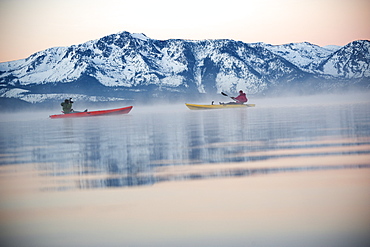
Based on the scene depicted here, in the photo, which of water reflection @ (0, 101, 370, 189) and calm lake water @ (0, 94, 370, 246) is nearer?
calm lake water @ (0, 94, 370, 246)

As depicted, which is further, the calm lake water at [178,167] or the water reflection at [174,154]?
the water reflection at [174,154]

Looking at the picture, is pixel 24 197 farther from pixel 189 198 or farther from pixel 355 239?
pixel 355 239

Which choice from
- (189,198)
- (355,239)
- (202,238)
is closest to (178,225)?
(202,238)

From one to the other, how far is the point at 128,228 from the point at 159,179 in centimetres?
516

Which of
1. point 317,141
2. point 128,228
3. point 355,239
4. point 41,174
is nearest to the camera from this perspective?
point 355,239

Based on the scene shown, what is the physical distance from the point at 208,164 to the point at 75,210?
683cm

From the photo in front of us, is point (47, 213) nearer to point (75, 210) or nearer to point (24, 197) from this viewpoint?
point (75, 210)

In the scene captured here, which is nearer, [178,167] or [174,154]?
[178,167]

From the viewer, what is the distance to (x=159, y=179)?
16.6 m

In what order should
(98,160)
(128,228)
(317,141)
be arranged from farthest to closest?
(317,141), (98,160), (128,228)

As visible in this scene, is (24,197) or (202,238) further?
(24,197)

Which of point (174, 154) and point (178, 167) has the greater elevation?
point (174, 154)

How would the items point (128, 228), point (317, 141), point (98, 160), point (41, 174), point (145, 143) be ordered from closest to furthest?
1. point (128, 228)
2. point (41, 174)
3. point (98, 160)
4. point (317, 141)
5. point (145, 143)

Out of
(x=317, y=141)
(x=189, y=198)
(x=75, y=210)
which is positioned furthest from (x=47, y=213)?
(x=317, y=141)
